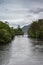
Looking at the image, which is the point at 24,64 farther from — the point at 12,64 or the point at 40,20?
the point at 40,20

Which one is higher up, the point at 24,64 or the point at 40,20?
the point at 40,20

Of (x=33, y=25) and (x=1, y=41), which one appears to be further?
(x=33, y=25)

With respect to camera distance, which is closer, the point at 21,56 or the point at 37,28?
the point at 21,56

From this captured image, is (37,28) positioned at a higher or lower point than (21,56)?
higher

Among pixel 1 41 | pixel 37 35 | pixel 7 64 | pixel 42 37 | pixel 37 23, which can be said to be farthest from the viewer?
pixel 37 23

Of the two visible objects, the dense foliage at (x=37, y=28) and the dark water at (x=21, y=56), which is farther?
the dense foliage at (x=37, y=28)

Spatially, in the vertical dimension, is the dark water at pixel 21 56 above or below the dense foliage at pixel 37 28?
below

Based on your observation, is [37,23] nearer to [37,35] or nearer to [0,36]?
[37,35]

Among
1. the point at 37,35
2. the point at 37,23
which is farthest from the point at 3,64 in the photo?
the point at 37,23

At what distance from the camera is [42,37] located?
429ft

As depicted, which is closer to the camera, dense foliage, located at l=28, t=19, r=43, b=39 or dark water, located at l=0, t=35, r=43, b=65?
dark water, located at l=0, t=35, r=43, b=65

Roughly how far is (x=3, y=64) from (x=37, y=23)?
387 feet

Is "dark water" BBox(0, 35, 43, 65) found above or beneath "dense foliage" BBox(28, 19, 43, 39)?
beneath

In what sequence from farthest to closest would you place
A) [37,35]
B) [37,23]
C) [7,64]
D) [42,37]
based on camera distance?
[37,23], [37,35], [42,37], [7,64]
